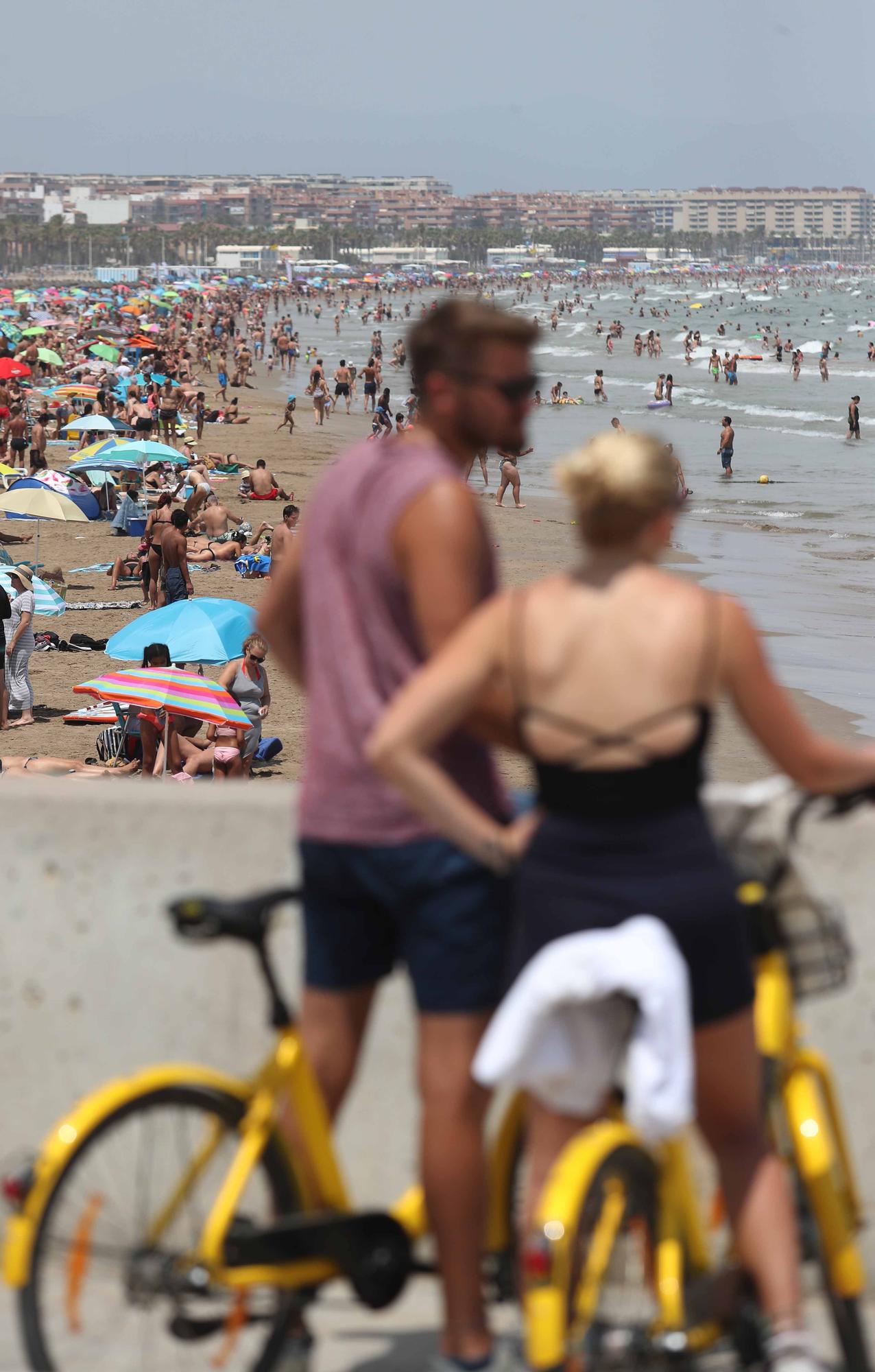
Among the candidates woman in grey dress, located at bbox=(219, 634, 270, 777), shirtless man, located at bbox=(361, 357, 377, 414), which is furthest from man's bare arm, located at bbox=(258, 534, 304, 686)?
shirtless man, located at bbox=(361, 357, 377, 414)

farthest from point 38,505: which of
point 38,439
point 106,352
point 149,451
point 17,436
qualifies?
point 106,352

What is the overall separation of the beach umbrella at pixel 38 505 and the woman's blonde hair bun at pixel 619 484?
15.6 meters

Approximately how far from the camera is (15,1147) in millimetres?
3057

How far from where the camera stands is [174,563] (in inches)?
645

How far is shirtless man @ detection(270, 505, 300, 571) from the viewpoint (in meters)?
17.9

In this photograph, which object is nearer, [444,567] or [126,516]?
[444,567]

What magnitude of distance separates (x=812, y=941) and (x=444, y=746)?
0.61 meters

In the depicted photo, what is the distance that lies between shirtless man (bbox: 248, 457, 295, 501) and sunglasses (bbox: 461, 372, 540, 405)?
80.2 feet

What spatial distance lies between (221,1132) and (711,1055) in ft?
2.35

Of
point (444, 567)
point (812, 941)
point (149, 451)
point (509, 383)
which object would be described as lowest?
point (149, 451)

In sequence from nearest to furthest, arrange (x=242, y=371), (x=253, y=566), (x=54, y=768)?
(x=54, y=768) < (x=253, y=566) < (x=242, y=371)

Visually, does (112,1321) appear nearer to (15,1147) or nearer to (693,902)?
(15,1147)

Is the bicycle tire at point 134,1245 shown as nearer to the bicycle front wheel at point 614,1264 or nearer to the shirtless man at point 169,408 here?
the bicycle front wheel at point 614,1264

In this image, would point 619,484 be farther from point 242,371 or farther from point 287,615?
point 242,371
